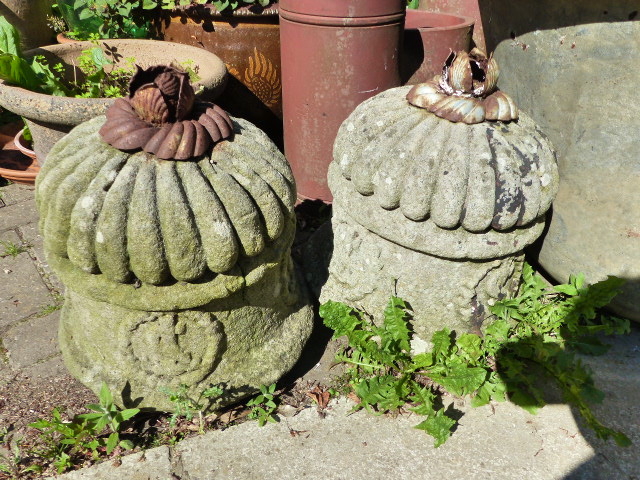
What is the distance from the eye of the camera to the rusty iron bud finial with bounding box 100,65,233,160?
171cm

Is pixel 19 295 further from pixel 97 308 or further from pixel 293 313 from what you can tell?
pixel 293 313

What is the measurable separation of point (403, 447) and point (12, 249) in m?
2.31

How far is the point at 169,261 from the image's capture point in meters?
1.72

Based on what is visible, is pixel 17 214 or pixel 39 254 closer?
pixel 39 254

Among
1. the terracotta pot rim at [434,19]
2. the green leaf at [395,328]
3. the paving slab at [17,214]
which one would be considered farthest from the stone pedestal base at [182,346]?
the terracotta pot rim at [434,19]

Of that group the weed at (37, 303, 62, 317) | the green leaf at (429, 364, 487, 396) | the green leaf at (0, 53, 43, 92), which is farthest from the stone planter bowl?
the green leaf at (429, 364, 487, 396)

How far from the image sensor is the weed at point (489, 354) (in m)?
2.19

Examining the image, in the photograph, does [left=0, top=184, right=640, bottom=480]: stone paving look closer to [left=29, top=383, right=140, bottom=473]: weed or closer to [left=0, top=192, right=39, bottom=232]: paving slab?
[left=29, top=383, right=140, bottom=473]: weed

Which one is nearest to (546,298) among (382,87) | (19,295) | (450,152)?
(450,152)

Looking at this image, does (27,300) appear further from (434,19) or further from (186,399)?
(434,19)

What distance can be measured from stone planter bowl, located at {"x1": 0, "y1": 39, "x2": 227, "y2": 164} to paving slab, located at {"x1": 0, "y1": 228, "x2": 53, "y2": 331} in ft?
2.06

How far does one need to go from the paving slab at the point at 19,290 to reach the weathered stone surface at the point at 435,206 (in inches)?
59.6

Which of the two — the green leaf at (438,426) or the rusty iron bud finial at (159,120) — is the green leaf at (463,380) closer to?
the green leaf at (438,426)

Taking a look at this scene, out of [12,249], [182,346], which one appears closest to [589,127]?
[182,346]
